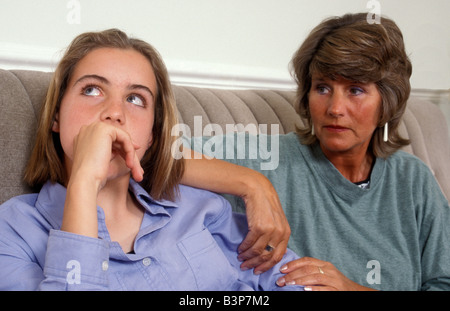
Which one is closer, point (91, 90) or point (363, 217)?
point (91, 90)

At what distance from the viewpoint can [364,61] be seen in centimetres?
117

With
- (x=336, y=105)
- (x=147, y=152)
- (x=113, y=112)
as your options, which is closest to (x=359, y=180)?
(x=336, y=105)

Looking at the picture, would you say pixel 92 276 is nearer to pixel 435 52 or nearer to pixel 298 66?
pixel 298 66

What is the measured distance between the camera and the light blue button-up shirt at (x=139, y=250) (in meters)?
0.69

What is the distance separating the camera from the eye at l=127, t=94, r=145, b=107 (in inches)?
34.9

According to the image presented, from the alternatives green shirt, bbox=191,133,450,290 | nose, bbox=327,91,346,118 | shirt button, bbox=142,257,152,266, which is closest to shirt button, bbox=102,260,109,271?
shirt button, bbox=142,257,152,266

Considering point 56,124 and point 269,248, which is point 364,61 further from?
point 56,124

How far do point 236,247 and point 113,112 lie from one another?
417mm

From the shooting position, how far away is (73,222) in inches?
27.3

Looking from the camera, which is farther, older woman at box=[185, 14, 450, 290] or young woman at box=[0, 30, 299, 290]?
older woman at box=[185, 14, 450, 290]

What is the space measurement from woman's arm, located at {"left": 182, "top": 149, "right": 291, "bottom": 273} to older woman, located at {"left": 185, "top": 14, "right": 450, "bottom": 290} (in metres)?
0.21

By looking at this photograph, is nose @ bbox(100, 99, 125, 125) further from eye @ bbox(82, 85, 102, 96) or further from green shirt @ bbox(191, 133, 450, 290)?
green shirt @ bbox(191, 133, 450, 290)

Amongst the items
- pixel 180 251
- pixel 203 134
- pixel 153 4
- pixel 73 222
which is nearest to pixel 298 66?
pixel 203 134

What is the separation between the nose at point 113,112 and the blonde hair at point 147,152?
0.15 meters
